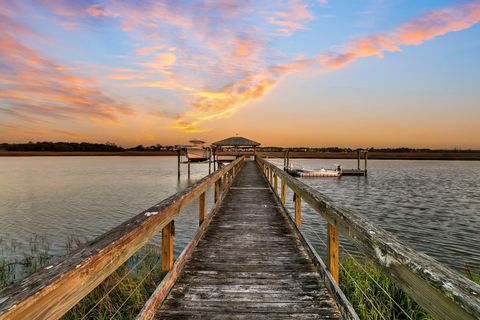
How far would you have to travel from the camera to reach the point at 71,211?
1666cm

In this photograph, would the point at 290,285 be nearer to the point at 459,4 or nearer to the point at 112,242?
the point at 112,242

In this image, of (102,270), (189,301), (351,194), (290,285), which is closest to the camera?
(102,270)

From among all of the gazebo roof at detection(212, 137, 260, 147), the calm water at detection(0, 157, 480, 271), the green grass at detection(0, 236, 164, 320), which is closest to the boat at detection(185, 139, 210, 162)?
the gazebo roof at detection(212, 137, 260, 147)

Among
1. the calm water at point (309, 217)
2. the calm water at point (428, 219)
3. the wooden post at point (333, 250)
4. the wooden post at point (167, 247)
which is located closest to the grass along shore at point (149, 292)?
the wooden post at point (167, 247)

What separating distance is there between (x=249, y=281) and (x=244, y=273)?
23 centimetres

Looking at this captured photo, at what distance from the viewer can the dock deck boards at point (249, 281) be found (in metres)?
2.50

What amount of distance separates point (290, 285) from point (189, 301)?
1105 millimetres

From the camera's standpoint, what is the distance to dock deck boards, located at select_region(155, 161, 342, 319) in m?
2.50

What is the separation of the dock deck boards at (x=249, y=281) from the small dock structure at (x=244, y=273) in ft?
0.03

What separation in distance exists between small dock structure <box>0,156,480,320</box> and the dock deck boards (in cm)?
1

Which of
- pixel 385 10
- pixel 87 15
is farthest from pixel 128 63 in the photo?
pixel 385 10

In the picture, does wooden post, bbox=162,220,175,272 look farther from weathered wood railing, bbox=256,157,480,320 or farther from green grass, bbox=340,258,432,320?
green grass, bbox=340,258,432,320

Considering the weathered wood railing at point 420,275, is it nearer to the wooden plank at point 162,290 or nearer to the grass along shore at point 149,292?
the grass along shore at point 149,292

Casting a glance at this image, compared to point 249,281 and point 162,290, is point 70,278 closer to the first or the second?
point 162,290
